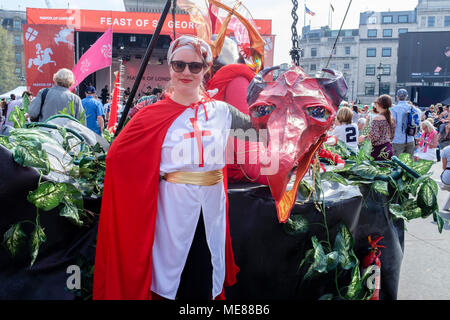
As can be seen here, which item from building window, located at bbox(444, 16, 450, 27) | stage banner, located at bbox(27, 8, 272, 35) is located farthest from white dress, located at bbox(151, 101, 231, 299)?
building window, located at bbox(444, 16, 450, 27)

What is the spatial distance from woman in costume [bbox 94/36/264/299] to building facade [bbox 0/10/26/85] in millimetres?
74895

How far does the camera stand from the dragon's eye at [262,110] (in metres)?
1.71

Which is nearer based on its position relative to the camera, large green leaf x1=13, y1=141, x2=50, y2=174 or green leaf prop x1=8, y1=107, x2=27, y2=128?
large green leaf x1=13, y1=141, x2=50, y2=174

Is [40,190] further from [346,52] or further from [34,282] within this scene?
[346,52]

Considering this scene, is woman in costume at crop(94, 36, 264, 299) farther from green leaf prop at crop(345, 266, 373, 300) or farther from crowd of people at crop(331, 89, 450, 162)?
crowd of people at crop(331, 89, 450, 162)

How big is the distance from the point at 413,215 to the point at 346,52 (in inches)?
2846

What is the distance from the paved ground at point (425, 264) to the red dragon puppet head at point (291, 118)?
2192 millimetres

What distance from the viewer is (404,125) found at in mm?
7410

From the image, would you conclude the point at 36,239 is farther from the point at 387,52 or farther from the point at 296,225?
the point at 387,52

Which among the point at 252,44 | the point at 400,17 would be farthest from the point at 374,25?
the point at 252,44

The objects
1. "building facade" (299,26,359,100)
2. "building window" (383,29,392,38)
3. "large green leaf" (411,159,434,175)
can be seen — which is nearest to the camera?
"large green leaf" (411,159,434,175)

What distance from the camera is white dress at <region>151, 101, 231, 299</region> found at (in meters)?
1.72

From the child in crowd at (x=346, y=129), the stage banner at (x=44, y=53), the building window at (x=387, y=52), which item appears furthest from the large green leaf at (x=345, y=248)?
the building window at (x=387, y=52)

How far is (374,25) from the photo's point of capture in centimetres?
6869
